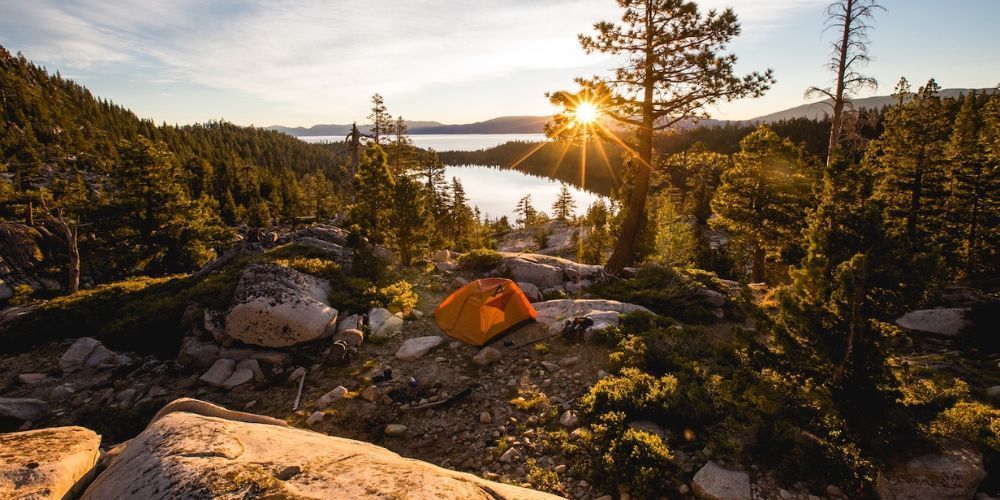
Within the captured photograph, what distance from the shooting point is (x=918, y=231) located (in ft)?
69.5

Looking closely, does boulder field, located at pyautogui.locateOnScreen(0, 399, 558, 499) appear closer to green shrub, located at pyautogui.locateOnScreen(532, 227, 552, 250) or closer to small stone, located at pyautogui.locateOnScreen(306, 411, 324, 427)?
small stone, located at pyautogui.locateOnScreen(306, 411, 324, 427)

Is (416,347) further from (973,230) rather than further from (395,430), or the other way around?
(973,230)

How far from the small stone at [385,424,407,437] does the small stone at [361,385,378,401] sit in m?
1.34

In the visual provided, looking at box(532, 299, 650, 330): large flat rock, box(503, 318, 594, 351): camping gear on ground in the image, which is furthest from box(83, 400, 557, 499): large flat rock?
box(532, 299, 650, 330): large flat rock

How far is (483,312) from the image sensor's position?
38.5 ft

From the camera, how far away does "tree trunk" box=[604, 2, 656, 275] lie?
1424 centimetres

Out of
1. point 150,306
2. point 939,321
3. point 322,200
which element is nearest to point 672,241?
point 939,321

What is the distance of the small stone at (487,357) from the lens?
10523 millimetres

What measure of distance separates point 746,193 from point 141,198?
34.7 metres

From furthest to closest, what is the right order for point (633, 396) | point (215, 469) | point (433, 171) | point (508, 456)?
point (433, 171), point (633, 396), point (508, 456), point (215, 469)

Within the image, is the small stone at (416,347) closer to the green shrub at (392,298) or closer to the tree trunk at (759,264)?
the green shrub at (392,298)

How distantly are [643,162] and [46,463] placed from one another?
16609 millimetres

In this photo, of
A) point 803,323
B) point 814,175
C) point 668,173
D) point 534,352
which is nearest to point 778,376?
point 803,323

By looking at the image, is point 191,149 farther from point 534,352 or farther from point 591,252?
point 534,352
